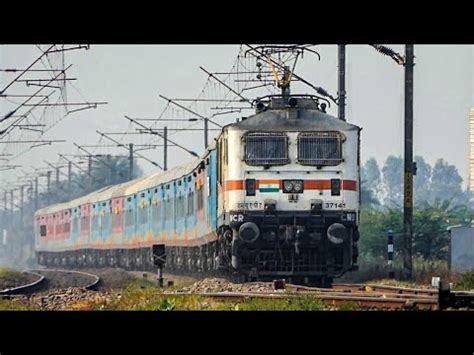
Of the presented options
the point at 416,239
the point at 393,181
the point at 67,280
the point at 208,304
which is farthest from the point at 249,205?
the point at 393,181

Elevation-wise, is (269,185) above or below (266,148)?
below

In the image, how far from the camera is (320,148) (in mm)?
22078

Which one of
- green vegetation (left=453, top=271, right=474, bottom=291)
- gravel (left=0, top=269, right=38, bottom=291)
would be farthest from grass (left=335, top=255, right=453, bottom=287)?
gravel (left=0, top=269, right=38, bottom=291)

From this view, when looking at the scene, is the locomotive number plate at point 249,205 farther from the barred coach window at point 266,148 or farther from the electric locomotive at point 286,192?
the barred coach window at point 266,148

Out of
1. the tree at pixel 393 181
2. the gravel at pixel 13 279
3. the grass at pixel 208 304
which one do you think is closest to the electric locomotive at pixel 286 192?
the grass at pixel 208 304

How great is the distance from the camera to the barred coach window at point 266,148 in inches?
864

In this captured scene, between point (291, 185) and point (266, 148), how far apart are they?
2.51 feet

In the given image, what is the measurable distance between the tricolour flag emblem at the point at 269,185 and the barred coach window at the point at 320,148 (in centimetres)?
55

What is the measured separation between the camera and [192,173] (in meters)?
27.1

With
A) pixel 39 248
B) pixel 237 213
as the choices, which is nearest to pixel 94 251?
pixel 39 248

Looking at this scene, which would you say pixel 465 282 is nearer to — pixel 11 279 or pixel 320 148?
pixel 320 148

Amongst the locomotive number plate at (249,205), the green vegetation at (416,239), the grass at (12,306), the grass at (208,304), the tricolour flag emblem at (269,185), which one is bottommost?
the grass at (12,306)

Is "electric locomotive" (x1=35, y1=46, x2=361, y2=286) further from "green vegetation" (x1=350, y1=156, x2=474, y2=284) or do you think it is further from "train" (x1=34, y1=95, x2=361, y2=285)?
"green vegetation" (x1=350, y1=156, x2=474, y2=284)
